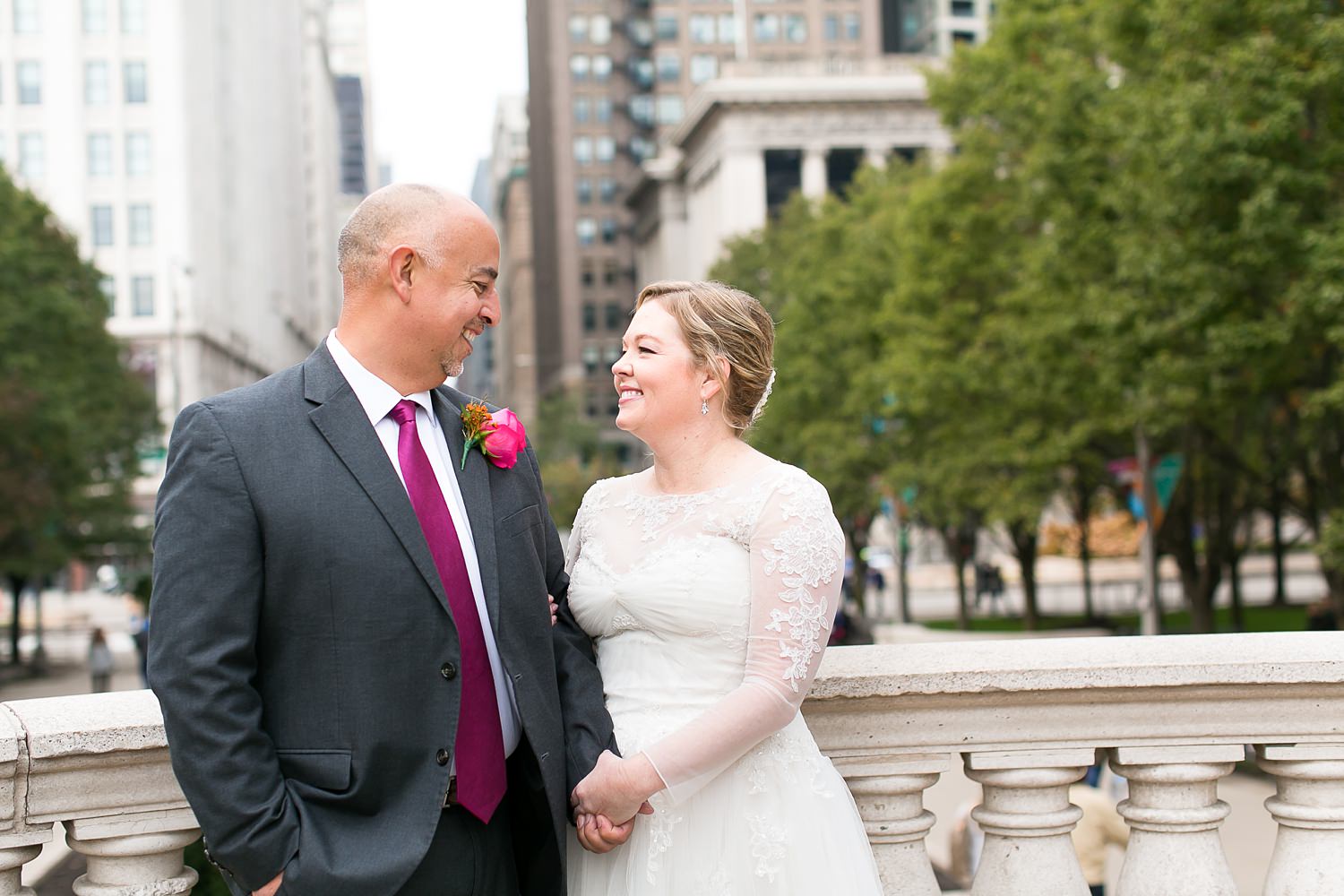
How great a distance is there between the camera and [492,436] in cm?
362

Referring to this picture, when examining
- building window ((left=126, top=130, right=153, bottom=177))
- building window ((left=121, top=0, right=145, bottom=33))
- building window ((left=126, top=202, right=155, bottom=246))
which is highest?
building window ((left=121, top=0, right=145, bottom=33))

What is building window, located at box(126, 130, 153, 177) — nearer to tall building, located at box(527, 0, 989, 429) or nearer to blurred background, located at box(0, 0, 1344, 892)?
blurred background, located at box(0, 0, 1344, 892)

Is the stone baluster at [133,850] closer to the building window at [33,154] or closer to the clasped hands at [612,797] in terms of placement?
the clasped hands at [612,797]

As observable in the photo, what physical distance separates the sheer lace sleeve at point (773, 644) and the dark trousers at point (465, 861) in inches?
16.4

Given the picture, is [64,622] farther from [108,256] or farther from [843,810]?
[843,810]

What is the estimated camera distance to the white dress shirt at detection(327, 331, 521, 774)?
3459mm

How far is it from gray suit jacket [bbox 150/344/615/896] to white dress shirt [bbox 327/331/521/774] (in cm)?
3

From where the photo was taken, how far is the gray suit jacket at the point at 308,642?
3082 millimetres

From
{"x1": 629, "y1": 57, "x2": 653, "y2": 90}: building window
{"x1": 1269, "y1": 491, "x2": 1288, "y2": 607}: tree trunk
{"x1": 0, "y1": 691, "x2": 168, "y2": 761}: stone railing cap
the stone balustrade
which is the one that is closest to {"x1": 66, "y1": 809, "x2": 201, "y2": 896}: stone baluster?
{"x1": 0, "y1": 691, "x2": 168, "y2": 761}: stone railing cap

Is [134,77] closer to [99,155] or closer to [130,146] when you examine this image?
[130,146]

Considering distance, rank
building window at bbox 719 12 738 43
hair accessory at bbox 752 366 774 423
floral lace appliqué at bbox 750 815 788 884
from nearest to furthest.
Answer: floral lace appliqué at bbox 750 815 788 884
hair accessory at bbox 752 366 774 423
building window at bbox 719 12 738 43

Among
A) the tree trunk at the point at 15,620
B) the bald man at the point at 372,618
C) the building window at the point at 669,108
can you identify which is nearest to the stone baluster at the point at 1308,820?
the bald man at the point at 372,618

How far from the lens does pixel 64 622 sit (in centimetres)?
5916

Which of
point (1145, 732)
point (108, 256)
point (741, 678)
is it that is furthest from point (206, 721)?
point (108, 256)
